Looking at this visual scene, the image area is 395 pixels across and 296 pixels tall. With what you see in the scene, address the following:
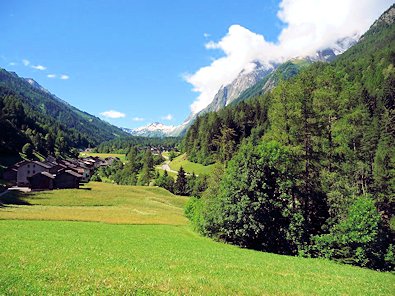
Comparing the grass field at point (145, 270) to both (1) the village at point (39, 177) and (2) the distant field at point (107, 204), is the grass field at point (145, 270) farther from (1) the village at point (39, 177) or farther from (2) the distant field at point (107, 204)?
(1) the village at point (39, 177)

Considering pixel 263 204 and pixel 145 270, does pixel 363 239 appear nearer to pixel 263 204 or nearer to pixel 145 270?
pixel 263 204

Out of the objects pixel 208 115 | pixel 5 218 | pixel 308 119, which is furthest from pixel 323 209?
pixel 208 115

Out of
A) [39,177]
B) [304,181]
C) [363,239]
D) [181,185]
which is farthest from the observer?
[181,185]

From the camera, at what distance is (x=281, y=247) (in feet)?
124

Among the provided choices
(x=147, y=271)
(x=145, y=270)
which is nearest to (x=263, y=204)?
(x=145, y=270)

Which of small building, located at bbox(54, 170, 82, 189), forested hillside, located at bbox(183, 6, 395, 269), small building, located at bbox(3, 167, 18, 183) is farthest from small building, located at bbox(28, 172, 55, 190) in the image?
forested hillside, located at bbox(183, 6, 395, 269)

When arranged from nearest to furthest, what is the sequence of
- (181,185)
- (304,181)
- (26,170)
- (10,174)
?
(304,181)
(26,170)
(10,174)
(181,185)

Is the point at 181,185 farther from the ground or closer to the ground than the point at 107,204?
farther from the ground

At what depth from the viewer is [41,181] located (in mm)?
96938

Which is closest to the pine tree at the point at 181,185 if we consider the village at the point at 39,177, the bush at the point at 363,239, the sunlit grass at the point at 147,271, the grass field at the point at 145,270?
the village at the point at 39,177

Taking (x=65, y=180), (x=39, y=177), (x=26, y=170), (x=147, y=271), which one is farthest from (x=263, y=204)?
(x=26, y=170)

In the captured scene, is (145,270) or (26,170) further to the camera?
(26,170)

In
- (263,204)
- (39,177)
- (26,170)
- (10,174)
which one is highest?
(263,204)

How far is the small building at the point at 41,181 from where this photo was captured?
315 feet
